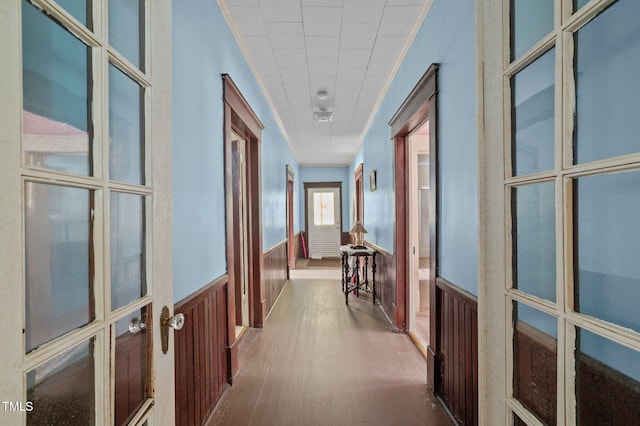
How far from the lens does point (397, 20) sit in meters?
2.51

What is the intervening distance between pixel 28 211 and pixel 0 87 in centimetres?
24

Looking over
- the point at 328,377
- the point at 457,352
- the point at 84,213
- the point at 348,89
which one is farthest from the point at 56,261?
the point at 348,89

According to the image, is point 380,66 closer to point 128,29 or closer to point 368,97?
point 368,97

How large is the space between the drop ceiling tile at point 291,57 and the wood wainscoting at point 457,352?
7.49 ft

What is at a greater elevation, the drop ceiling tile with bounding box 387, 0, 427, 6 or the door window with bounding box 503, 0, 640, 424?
the drop ceiling tile with bounding box 387, 0, 427, 6

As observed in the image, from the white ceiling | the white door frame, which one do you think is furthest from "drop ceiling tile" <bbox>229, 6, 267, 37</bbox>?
the white door frame

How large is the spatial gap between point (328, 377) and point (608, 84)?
2521 millimetres

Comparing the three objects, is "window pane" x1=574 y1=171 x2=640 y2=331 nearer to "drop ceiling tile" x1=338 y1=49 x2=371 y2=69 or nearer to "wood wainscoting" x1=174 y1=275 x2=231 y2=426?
"wood wainscoting" x1=174 y1=275 x2=231 y2=426

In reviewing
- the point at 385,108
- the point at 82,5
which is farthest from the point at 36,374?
the point at 385,108

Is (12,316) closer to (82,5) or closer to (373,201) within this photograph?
(82,5)

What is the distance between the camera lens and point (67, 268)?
2.55 feet

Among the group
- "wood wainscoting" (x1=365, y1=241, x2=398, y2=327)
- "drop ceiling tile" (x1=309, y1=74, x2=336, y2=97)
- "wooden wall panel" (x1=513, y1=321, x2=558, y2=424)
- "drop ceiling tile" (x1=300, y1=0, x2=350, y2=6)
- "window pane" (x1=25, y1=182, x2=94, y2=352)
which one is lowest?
"wood wainscoting" (x1=365, y1=241, x2=398, y2=327)

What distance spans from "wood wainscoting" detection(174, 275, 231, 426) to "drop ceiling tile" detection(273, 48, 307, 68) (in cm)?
205

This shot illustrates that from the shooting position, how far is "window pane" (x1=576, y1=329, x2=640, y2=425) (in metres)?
0.74
